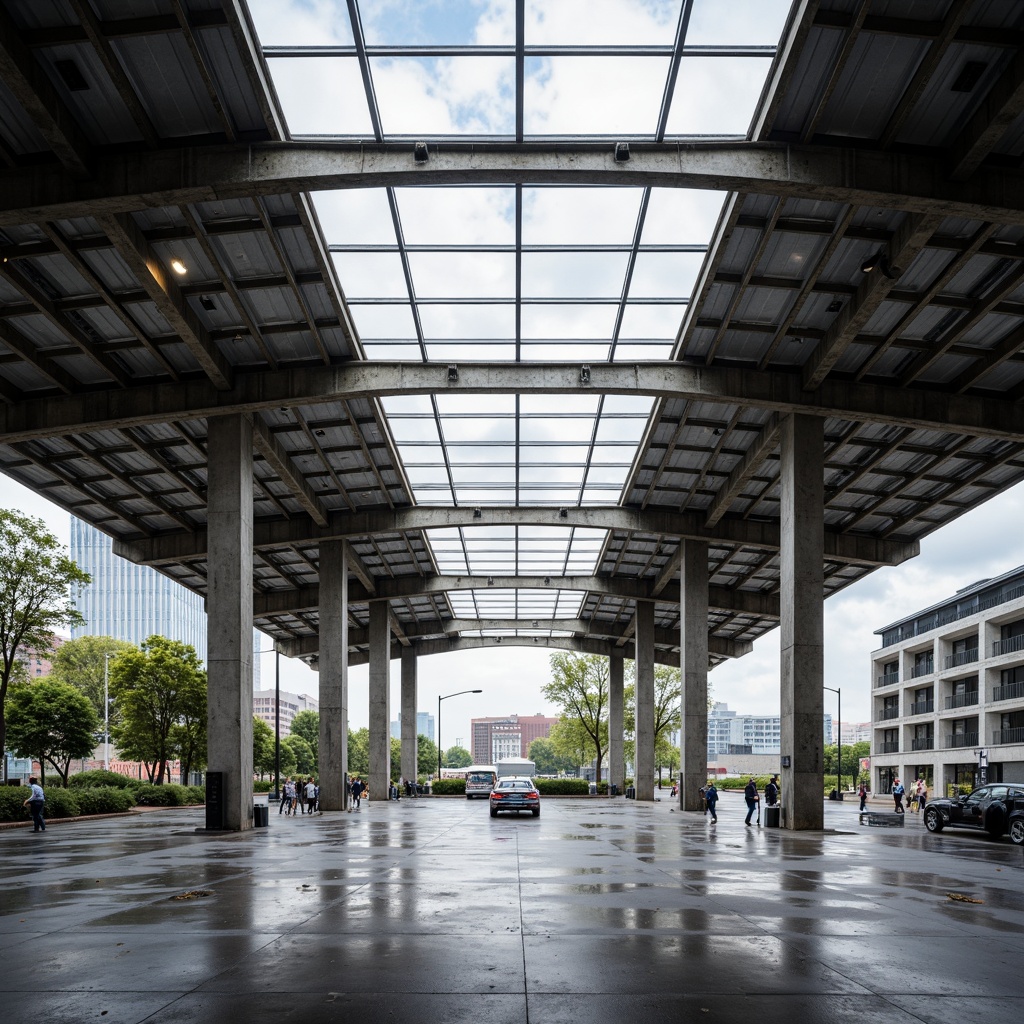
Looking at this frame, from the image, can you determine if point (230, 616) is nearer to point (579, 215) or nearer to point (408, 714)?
point (579, 215)

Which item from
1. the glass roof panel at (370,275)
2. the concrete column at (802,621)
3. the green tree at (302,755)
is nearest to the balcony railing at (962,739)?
the concrete column at (802,621)

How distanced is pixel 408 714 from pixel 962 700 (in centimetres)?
3847

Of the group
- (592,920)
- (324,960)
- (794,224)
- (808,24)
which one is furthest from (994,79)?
(324,960)

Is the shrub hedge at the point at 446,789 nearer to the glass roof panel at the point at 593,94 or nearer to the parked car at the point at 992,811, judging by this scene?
the parked car at the point at 992,811

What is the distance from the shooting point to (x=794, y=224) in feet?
80.7

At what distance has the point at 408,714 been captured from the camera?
7494 cm

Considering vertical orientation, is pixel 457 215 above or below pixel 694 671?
above

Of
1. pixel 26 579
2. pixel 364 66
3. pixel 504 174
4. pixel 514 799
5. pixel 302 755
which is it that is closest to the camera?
pixel 364 66

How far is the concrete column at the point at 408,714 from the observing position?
74875 millimetres

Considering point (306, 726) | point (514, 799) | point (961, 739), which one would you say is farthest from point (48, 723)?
point (306, 726)

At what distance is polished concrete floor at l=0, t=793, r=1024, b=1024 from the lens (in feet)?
27.0

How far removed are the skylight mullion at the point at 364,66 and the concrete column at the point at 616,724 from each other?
61.5m

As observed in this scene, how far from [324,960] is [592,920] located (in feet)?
12.7

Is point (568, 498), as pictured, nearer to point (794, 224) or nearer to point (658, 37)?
point (794, 224)
